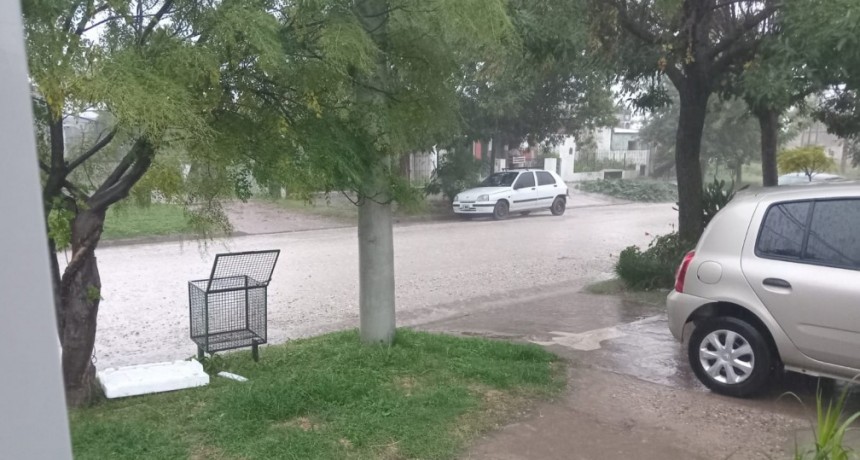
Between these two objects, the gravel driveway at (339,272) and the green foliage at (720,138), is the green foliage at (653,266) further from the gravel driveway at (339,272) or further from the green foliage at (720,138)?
the green foliage at (720,138)

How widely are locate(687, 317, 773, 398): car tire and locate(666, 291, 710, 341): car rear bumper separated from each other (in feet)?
0.46

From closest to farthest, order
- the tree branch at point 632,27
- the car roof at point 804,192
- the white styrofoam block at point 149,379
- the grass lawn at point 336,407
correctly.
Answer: the grass lawn at point 336,407
the car roof at point 804,192
the white styrofoam block at point 149,379
the tree branch at point 632,27

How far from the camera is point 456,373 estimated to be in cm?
589

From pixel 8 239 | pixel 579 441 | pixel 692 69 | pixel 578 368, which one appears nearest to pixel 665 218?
pixel 692 69

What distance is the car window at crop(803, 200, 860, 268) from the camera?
523cm

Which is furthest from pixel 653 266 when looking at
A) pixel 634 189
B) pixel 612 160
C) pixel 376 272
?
pixel 612 160

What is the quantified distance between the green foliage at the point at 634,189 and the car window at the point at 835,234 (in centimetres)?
3005

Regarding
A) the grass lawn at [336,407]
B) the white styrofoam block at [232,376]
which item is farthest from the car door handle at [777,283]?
the white styrofoam block at [232,376]

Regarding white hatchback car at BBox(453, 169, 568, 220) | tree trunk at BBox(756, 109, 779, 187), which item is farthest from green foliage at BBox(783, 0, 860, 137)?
white hatchback car at BBox(453, 169, 568, 220)

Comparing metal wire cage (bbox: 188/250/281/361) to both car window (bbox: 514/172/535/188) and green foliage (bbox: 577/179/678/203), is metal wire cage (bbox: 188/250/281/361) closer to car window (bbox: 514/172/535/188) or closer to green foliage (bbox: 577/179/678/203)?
car window (bbox: 514/172/535/188)

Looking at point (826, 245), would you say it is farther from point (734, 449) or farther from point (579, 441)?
point (579, 441)

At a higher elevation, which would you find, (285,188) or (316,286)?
(285,188)

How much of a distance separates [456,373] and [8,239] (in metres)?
4.58

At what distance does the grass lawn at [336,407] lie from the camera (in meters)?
4.42
